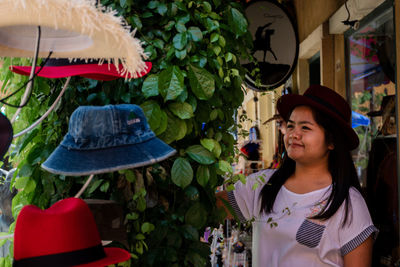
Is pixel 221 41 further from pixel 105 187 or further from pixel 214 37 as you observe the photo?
pixel 105 187

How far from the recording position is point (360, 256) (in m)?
2.13

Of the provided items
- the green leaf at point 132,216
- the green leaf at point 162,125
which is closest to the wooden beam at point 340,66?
the green leaf at point 162,125

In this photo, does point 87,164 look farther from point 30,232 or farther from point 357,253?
point 357,253

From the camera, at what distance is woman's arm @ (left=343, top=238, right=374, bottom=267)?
2.13 meters

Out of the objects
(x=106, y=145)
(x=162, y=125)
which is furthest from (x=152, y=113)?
(x=106, y=145)

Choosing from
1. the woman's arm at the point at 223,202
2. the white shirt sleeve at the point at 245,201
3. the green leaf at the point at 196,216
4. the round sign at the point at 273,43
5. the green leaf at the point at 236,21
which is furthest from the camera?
the round sign at the point at 273,43

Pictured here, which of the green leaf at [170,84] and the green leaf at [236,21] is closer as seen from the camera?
the green leaf at [170,84]

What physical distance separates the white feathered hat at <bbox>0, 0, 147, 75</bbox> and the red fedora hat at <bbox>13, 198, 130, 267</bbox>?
1.44 ft

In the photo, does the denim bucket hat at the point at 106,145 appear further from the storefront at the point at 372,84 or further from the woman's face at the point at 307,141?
the storefront at the point at 372,84

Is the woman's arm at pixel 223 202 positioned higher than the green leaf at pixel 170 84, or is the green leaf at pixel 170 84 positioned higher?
the green leaf at pixel 170 84

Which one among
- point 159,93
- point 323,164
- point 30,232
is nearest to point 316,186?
point 323,164

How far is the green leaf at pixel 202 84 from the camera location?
5.06 ft

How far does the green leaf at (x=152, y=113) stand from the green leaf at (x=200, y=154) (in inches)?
6.7

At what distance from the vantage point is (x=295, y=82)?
224 inches
